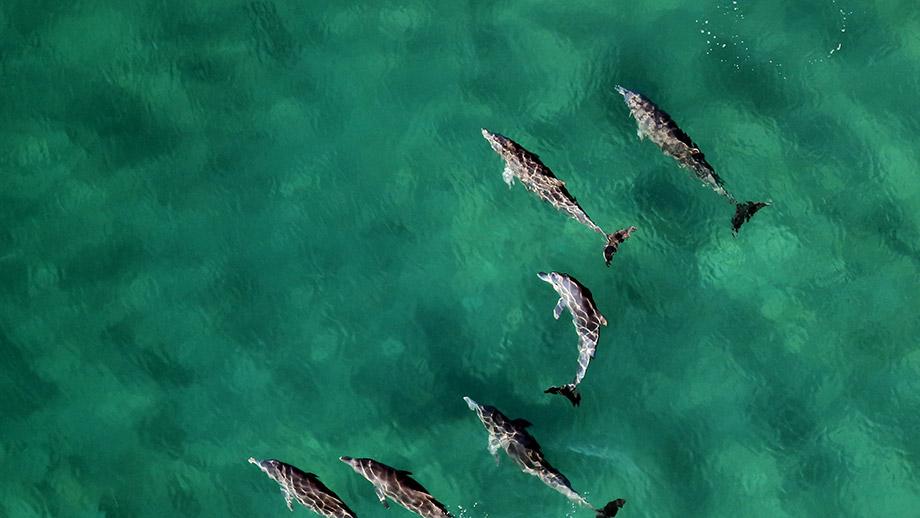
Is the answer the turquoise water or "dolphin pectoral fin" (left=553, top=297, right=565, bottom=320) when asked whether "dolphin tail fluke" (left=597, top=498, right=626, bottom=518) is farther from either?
Result: "dolphin pectoral fin" (left=553, top=297, right=565, bottom=320)

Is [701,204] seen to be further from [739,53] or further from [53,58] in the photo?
[53,58]

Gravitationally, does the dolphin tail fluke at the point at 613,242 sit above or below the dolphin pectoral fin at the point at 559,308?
above

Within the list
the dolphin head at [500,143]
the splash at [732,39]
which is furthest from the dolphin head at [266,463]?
the splash at [732,39]

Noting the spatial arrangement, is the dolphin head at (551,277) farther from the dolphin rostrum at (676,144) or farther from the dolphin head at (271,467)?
the dolphin head at (271,467)

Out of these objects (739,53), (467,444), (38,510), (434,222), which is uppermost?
(739,53)

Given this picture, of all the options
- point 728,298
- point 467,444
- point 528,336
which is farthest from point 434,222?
point 728,298

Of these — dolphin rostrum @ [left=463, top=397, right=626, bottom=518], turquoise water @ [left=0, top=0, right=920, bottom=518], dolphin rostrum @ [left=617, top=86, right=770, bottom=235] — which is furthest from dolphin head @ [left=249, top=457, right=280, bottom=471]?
dolphin rostrum @ [left=617, top=86, right=770, bottom=235]
